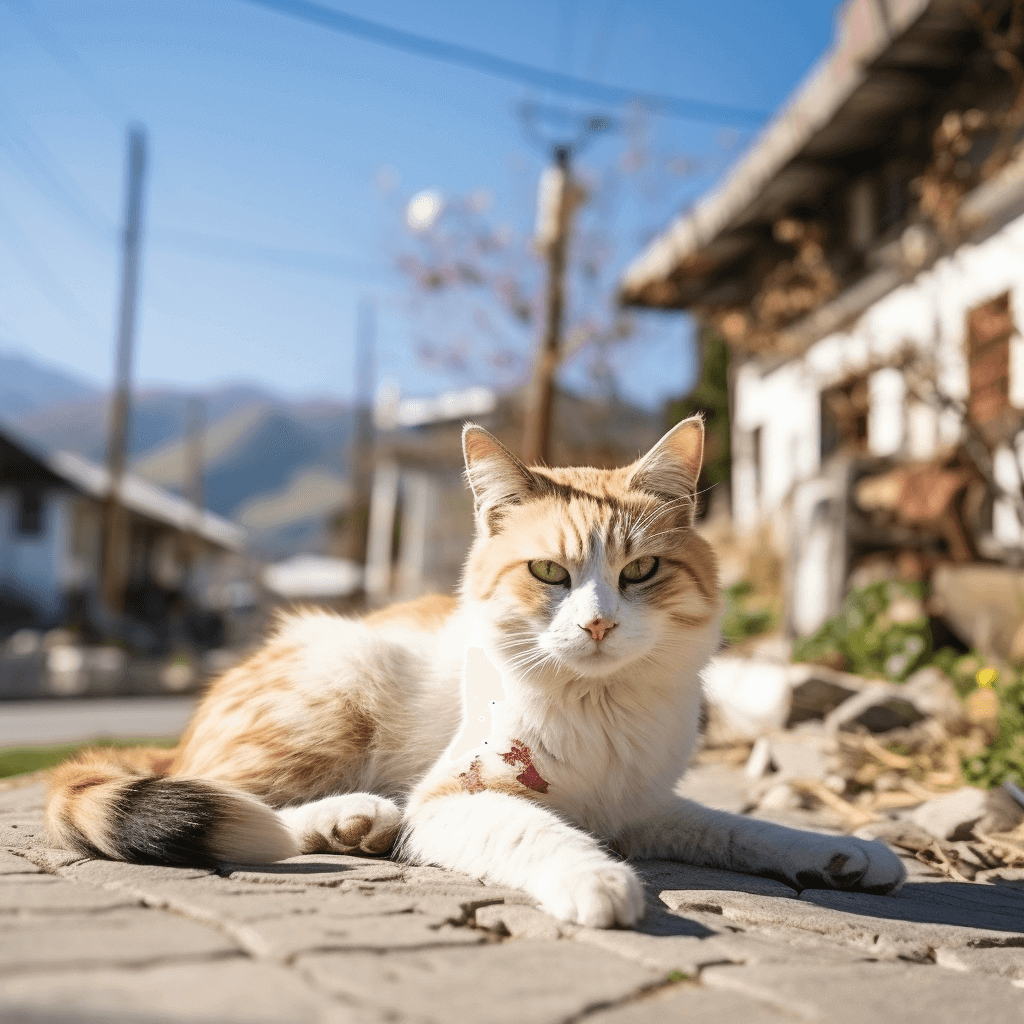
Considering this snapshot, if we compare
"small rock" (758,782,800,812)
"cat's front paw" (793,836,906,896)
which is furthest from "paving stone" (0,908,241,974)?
"small rock" (758,782,800,812)

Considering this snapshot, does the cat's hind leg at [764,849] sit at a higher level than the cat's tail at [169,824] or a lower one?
lower

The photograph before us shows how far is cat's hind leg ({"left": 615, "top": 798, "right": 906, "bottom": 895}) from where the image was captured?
2.40 metres

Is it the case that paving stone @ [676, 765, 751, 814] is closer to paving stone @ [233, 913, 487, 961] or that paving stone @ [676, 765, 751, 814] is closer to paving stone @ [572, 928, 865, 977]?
paving stone @ [572, 928, 865, 977]

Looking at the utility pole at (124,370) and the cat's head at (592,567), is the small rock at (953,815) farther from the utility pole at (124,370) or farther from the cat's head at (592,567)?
the utility pole at (124,370)

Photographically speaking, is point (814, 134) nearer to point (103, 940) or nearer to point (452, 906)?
Result: point (452, 906)

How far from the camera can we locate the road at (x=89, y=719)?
7527 mm

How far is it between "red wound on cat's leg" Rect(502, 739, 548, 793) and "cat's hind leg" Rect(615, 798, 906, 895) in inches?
14.1

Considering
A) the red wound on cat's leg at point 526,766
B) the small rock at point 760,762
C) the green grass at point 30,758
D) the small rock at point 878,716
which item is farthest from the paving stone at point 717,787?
the green grass at point 30,758

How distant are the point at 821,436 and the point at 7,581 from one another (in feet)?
75.3

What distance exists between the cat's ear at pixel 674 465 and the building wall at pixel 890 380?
357 centimetres

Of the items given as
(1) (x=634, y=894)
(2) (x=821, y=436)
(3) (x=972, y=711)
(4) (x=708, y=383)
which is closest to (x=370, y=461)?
(4) (x=708, y=383)

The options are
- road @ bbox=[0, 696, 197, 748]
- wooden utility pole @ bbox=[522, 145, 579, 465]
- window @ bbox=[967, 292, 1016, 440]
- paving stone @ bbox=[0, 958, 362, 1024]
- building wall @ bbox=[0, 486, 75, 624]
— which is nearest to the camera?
paving stone @ bbox=[0, 958, 362, 1024]

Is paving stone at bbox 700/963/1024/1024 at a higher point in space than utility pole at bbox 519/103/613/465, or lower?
lower

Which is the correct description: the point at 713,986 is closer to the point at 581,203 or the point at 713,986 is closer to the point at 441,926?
the point at 441,926
